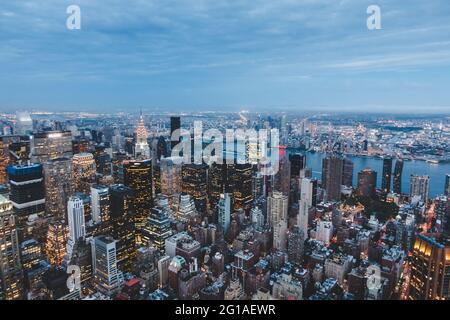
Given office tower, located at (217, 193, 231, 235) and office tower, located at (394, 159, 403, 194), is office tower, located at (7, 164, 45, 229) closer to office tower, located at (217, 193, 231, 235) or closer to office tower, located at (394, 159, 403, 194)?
office tower, located at (217, 193, 231, 235)

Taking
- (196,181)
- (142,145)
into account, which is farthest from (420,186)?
(142,145)

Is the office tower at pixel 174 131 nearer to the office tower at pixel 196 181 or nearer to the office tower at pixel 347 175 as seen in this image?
the office tower at pixel 196 181

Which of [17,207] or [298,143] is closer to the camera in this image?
[17,207]

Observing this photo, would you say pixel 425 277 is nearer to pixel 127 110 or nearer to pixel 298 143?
pixel 127 110

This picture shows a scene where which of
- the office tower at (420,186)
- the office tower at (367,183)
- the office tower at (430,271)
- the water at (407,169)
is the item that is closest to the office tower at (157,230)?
the office tower at (430,271)
